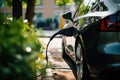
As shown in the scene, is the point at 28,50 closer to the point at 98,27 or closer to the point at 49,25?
the point at 98,27

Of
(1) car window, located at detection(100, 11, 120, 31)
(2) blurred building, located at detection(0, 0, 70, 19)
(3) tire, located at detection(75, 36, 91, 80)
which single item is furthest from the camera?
(2) blurred building, located at detection(0, 0, 70, 19)

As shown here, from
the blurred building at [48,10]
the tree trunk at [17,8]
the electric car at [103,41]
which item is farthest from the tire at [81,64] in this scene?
the blurred building at [48,10]

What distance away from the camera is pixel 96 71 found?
5332 millimetres

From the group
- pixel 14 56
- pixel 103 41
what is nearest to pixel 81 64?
pixel 103 41

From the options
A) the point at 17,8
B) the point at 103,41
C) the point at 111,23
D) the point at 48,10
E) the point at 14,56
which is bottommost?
the point at 48,10

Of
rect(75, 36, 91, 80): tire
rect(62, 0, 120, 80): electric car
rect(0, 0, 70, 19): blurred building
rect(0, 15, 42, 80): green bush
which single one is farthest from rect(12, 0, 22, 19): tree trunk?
rect(0, 0, 70, 19): blurred building

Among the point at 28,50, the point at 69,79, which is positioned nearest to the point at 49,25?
the point at 69,79

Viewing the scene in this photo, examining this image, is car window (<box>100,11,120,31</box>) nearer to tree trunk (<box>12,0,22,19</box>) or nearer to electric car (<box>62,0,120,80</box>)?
electric car (<box>62,0,120,80</box>)

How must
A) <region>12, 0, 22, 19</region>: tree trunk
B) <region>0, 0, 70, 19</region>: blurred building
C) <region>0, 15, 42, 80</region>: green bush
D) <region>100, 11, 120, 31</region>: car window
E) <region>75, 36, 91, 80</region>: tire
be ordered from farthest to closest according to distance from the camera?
<region>0, 0, 70, 19</region>: blurred building
<region>12, 0, 22, 19</region>: tree trunk
<region>75, 36, 91, 80</region>: tire
<region>100, 11, 120, 31</region>: car window
<region>0, 15, 42, 80</region>: green bush

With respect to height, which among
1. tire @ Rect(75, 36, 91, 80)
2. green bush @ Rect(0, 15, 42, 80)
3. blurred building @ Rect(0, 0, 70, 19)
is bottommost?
blurred building @ Rect(0, 0, 70, 19)

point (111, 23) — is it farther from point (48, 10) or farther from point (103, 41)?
point (48, 10)

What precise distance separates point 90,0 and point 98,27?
1.46 meters

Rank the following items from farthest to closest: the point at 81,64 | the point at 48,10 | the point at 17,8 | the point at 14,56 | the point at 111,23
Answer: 1. the point at 48,10
2. the point at 17,8
3. the point at 81,64
4. the point at 111,23
5. the point at 14,56

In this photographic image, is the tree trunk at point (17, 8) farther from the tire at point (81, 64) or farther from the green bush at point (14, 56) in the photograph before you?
the green bush at point (14, 56)
